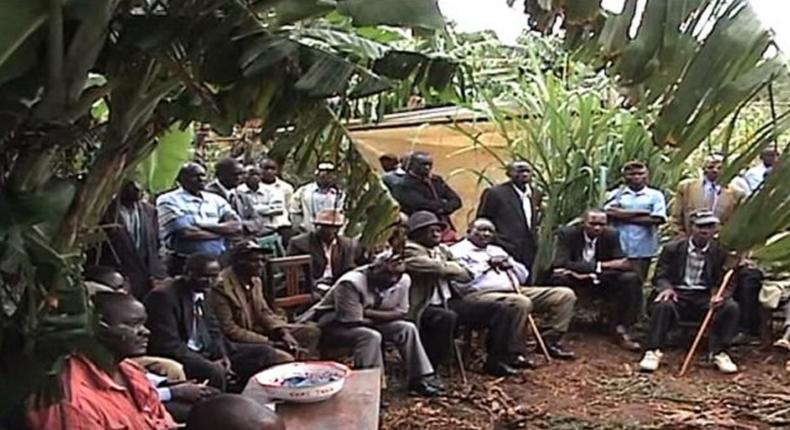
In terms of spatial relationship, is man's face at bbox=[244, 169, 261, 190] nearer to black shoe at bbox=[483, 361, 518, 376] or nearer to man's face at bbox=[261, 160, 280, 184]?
man's face at bbox=[261, 160, 280, 184]

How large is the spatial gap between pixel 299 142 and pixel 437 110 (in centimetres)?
592

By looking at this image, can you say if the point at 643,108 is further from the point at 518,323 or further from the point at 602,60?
the point at 518,323

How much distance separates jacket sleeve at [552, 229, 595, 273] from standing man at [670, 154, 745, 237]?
2.40 feet

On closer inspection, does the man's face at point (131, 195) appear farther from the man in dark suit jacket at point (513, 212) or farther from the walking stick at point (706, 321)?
the walking stick at point (706, 321)

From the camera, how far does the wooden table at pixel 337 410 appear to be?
3.16 meters

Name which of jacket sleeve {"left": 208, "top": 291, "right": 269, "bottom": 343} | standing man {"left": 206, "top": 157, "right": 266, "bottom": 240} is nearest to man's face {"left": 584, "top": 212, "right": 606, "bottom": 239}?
standing man {"left": 206, "top": 157, "right": 266, "bottom": 240}

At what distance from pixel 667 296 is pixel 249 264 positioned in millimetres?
3057

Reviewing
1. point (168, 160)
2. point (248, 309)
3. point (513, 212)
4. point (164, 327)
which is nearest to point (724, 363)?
point (513, 212)

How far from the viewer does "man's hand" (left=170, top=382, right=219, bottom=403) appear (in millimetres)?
3711

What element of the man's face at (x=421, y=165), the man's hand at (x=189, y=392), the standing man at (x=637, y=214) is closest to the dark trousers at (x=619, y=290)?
the standing man at (x=637, y=214)

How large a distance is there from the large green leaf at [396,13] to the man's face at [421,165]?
16.0 ft

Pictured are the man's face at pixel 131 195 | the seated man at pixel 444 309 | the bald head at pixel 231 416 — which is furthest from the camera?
the seated man at pixel 444 309

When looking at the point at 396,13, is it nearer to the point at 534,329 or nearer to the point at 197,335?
the point at 197,335

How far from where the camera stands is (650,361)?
6.56 m
